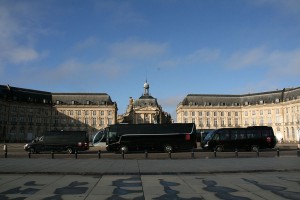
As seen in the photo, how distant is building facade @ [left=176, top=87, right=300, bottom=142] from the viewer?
135375 millimetres

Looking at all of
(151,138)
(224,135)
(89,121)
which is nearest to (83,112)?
(89,121)

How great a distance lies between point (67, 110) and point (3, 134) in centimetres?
3228

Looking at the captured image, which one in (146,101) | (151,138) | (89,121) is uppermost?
(146,101)

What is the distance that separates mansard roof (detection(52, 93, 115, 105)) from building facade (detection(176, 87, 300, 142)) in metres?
33.6

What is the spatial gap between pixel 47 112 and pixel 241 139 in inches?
4248

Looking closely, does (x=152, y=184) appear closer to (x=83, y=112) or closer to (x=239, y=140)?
(x=239, y=140)

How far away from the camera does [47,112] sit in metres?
139

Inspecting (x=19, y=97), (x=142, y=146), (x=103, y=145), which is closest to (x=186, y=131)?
(x=142, y=146)

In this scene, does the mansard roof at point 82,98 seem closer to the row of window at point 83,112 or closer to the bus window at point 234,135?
the row of window at point 83,112

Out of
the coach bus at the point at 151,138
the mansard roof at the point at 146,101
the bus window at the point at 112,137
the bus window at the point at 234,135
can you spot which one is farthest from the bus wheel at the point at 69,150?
the mansard roof at the point at 146,101

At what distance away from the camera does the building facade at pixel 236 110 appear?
13538cm

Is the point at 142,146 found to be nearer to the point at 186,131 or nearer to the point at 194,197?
the point at 186,131

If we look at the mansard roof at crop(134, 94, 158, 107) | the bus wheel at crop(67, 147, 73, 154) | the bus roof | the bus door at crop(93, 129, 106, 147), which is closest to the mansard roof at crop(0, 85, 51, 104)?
the mansard roof at crop(134, 94, 158, 107)

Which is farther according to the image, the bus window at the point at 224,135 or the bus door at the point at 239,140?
the bus window at the point at 224,135
